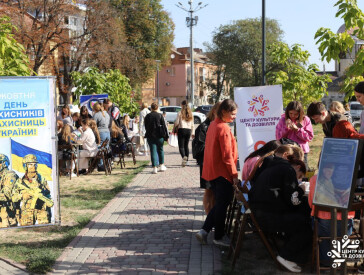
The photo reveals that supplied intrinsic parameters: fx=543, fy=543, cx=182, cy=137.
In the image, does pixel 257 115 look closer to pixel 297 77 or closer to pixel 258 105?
pixel 258 105

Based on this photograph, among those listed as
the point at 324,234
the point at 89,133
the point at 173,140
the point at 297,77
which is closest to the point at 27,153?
the point at 324,234

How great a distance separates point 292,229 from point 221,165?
4.22 feet

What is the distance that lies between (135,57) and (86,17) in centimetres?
933

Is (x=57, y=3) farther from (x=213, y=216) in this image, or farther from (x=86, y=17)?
(x=213, y=216)

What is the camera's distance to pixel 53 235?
24.1 ft

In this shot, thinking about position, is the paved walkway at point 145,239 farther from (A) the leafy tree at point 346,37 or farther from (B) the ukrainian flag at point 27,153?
(A) the leafy tree at point 346,37

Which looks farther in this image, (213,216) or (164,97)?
(164,97)

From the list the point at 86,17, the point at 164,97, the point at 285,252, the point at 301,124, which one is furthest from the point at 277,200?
the point at 164,97

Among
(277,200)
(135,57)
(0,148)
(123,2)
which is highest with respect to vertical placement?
(123,2)

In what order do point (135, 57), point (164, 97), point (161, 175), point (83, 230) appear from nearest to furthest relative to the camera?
point (83, 230)
point (161, 175)
point (135, 57)
point (164, 97)

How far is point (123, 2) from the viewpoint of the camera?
51406 mm

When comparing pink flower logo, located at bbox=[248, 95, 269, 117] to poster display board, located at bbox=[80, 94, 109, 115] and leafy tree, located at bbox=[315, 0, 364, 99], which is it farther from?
poster display board, located at bbox=[80, 94, 109, 115]

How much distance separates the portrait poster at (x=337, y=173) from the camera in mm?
4410

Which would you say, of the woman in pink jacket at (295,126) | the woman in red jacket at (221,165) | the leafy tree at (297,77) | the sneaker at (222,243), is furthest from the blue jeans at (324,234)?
the leafy tree at (297,77)
